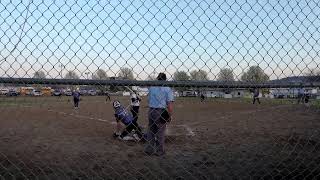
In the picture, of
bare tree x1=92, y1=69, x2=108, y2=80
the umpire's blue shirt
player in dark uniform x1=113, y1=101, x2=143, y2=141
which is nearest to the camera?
bare tree x1=92, y1=69, x2=108, y2=80

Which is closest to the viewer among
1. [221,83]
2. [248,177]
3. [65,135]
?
[221,83]

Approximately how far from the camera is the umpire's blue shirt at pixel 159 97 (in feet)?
26.3

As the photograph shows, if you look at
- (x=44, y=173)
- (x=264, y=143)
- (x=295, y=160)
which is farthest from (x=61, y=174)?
(x=264, y=143)

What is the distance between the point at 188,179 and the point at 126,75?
2.78 m

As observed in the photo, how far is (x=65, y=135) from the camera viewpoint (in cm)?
1160

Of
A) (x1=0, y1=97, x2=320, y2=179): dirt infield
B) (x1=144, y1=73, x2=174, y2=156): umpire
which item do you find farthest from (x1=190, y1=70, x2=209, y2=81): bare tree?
(x1=144, y1=73, x2=174, y2=156): umpire

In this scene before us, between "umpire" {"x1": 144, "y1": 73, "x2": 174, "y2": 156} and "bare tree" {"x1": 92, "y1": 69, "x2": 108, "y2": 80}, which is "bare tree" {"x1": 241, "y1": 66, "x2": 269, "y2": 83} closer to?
"bare tree" {"x1": 92, "y1": 69, "x2": 108, "y2": 80}

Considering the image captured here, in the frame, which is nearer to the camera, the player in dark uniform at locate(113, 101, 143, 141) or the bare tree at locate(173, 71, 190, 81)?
the bare tree at locate(173, 71, 190, 81)

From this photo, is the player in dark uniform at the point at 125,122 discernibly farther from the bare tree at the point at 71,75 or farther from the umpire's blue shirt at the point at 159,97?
the bare tree at the point at 71,75

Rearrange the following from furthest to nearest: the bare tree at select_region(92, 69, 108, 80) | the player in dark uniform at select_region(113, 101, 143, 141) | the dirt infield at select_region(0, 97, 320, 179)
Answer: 1. the player in dark uniform at select_region(113, 101, 143, 141)
2. the dirt infield at select_region(0, 97, 320, 179)
3. the bare tree at select_region(92, 69, 108, 80)

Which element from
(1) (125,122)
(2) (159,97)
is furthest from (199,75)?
(1) (125,122)

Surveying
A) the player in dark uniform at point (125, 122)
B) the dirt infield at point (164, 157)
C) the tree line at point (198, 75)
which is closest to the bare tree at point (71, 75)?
the tree line at point (198, 75)

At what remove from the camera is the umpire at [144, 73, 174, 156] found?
26.5 feet

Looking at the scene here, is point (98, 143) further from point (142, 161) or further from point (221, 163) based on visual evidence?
point (221, 163)
